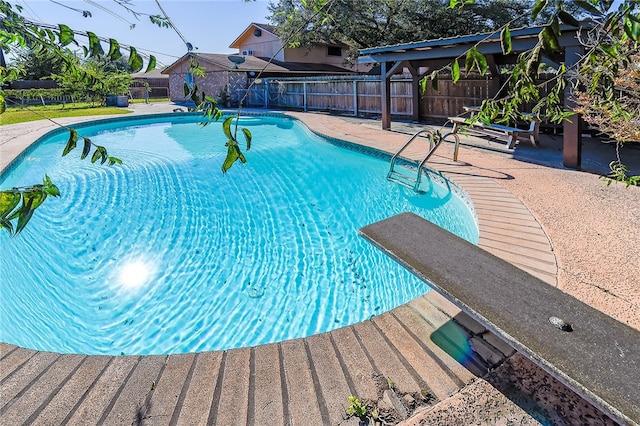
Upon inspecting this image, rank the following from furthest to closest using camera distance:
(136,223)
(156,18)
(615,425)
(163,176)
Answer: (163,176)
(136,223)
(615,425)
(156,18)

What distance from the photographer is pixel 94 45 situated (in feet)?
3.40

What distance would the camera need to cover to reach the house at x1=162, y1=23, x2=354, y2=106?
979 inches

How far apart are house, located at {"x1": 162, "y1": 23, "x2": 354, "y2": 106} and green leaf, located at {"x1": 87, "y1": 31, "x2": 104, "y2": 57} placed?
75.3 ft

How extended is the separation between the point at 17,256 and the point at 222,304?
127 inches

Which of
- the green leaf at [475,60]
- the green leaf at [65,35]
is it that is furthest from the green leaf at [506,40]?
the green leaf at [65,35]

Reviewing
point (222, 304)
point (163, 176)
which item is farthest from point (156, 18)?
point (163, 176)

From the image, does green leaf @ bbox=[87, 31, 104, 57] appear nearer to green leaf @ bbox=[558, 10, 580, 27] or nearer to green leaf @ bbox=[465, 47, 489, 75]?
green leaf @ bbox=[465, 47, 489, 75]

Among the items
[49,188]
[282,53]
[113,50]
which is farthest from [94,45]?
[282,53]

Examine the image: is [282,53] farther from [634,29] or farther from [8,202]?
[8,202]

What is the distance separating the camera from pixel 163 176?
31.6ft

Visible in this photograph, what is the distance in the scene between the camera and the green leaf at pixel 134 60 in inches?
43.5

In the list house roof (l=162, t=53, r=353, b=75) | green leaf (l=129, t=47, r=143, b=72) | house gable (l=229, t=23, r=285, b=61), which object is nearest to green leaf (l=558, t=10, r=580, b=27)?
green leaf (l=129, t=47, r=143, b=72)

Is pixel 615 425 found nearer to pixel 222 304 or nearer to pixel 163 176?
pixel 222 304

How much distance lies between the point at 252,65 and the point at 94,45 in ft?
88.1
